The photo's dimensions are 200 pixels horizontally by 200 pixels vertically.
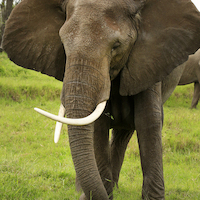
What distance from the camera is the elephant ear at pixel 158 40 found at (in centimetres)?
278

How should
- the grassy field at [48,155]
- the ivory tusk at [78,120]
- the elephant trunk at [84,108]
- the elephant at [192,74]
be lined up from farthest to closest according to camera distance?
the elephant at [192,74]
the grassy field at [48,155]
the elephant trunk at [84,108]
the ivory tusk at [78,120]

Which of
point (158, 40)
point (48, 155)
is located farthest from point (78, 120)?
point (48, 155)

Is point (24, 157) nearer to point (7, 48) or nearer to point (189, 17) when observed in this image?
point (7, 48)

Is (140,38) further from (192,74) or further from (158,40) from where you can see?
(192,74)

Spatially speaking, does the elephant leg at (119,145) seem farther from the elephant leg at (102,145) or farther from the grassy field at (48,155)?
the elephant leg at (102,145)

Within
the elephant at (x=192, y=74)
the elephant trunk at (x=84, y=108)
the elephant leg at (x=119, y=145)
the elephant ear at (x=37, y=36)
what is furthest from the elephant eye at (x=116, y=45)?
the elephant at (x=192, y=74)

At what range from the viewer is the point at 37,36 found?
119 inches

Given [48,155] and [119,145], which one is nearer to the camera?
[119,145]

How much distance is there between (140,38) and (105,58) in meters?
0.52

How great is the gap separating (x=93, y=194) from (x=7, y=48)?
1583 millimetres

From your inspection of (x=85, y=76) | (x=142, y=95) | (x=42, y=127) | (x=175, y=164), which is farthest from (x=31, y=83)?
(x=85, y=76)

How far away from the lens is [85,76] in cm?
226

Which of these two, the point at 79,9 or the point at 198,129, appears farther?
the point at 198,129

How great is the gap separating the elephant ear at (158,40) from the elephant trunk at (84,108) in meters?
0.53
